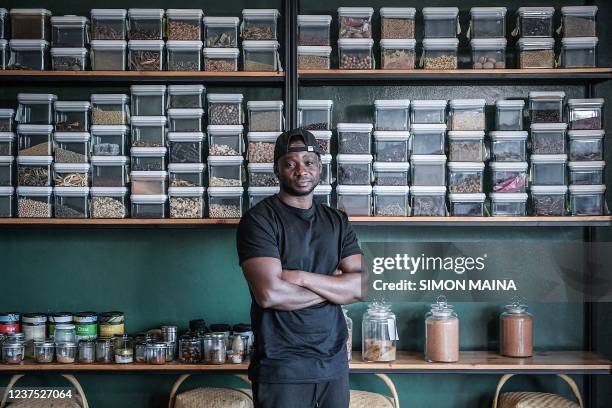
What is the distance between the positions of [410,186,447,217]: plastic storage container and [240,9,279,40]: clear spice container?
41.8 inches

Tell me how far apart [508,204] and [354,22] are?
121 cm

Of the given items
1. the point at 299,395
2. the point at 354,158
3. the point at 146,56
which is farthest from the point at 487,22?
the point at 299,395

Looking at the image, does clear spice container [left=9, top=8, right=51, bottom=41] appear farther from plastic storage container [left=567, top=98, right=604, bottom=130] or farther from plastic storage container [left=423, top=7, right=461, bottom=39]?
plastic storage container [left=567, top=98, right=604, bottom=130]

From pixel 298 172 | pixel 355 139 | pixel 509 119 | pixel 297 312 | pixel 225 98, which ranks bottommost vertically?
pixel 297 312

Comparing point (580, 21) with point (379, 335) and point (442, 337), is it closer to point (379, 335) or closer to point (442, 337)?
point (442, 337)

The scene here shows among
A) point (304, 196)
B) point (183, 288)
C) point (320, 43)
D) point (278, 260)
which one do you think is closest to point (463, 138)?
point (320, 43)

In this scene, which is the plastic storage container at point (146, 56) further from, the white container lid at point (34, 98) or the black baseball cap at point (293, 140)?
the black baseball cap at point (293, 140)

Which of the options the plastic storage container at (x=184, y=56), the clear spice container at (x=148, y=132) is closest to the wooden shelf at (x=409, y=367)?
the clear spice container at (x=148, y=132)

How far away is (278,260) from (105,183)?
1.33 meters

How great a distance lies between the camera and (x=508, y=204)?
3.61 meters

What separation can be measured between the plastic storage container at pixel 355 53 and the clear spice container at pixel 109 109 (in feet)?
3.66

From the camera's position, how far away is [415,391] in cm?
396

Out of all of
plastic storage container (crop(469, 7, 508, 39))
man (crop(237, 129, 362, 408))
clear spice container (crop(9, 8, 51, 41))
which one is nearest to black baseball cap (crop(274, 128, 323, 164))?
man (crop(237, 129, 362, 408))

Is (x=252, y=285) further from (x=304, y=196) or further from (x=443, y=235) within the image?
(x=443, y=235)
